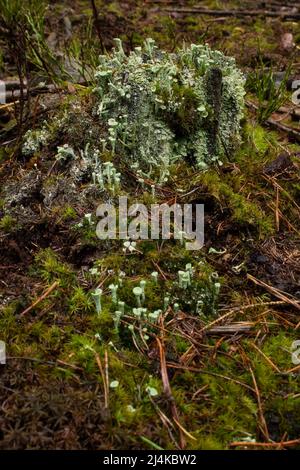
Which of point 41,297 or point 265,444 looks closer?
point 265,444

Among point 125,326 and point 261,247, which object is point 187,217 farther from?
point 125,326

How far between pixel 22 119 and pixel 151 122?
47.2 inches

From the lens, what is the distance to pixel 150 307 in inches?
127

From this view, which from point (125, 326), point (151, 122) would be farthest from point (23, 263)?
point (151, 122)

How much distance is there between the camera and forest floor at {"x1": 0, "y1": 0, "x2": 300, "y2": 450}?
102 inches

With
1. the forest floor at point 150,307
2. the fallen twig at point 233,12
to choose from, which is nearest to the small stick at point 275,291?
the forest floor at point 150,307

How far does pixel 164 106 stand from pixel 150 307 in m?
1.75

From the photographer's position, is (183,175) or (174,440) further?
(183,175)

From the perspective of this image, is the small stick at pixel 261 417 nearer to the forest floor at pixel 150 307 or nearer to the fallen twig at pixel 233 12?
the forest floor at pixel 150 307

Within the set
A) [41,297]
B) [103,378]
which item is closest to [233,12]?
[41,297]

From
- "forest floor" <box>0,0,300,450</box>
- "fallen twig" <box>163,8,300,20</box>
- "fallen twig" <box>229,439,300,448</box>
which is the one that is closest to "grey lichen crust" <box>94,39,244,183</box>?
"forest floor" <box>0,0,300,450</box>

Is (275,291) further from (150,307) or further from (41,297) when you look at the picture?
(41,297)

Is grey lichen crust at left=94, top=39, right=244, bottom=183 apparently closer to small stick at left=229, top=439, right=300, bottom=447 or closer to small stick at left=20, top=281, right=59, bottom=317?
small stick at left=20, top=281, right=59, bottom=317

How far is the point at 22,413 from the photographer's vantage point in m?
2.51
